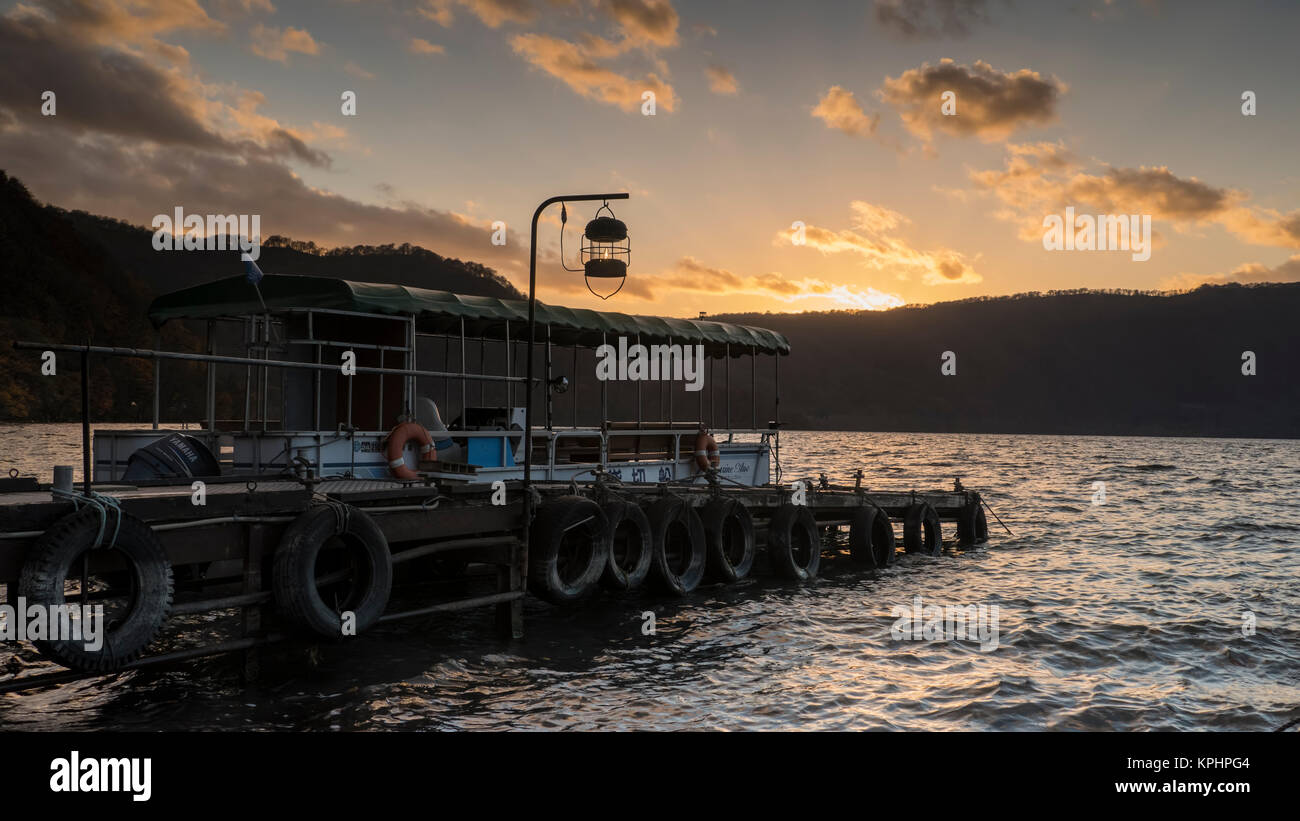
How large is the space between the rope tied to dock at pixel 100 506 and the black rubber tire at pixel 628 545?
707cm

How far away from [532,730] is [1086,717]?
21.4 feet

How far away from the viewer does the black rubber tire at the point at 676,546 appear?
1470 centimetres

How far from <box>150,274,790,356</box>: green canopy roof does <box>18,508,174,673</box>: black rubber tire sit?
662 centimetres

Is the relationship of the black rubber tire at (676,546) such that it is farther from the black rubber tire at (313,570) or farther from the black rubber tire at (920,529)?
the black rubber tire at (920,529)

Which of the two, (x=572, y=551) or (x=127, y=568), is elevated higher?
(x=127, y=568)

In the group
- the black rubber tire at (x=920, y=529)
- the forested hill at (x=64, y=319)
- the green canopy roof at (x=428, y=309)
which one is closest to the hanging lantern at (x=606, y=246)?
the green canopy roof at (x=428, y=309)

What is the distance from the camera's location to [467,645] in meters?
11.7

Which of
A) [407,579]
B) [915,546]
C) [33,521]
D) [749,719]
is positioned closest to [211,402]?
[407,579]

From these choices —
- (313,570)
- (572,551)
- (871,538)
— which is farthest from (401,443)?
(871,538)

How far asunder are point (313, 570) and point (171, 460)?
3.90 m

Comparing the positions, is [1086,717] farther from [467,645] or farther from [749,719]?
[467,645]

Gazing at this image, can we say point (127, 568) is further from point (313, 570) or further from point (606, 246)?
point (606, 246)

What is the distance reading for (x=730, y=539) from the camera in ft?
58.4
